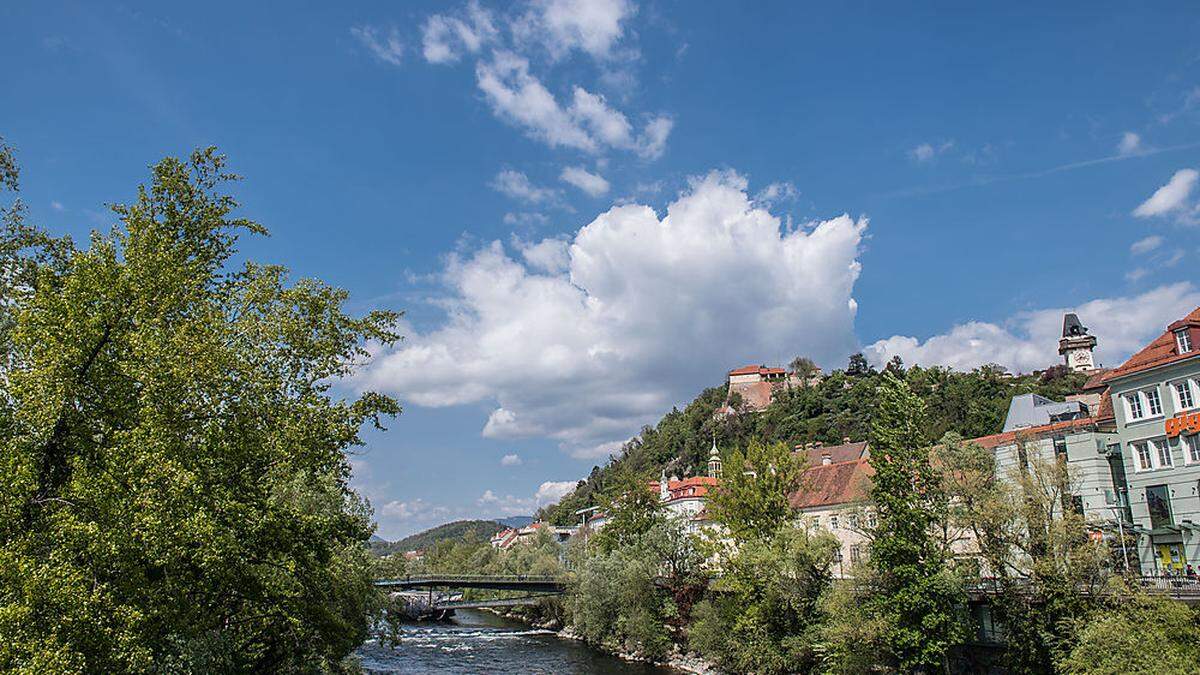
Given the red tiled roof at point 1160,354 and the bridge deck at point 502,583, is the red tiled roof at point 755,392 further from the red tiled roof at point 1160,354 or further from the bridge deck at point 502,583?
the red tiled roof at point 1160,354

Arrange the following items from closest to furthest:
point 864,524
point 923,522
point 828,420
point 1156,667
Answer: point 1156,667 < point 923,522 < point 864,524 < point 828,420

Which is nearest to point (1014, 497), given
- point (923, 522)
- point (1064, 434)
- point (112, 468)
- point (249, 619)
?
point (923, 522)

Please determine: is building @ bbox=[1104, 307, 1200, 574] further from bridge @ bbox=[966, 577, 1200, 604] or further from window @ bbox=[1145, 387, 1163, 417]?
bridge @ bbox=[966, 577, 1200, 604]

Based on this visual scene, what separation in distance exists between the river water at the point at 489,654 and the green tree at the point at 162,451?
25354 millimetres

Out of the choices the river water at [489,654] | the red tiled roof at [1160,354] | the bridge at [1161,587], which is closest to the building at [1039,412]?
the red tiled roof at [1160,354]

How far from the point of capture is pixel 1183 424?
27406mm

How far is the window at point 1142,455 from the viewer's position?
29.1 m

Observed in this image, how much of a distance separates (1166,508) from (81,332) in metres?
33.8

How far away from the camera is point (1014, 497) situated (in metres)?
25.5

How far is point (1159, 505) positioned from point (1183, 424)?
11.0 ft

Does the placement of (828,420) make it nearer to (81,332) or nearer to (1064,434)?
(1064,434)

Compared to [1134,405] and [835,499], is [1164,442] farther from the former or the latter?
[835,499]

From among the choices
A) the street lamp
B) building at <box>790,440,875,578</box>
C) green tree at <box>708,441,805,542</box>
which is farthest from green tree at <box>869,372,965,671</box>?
building at <box>790,440,875,578</box>

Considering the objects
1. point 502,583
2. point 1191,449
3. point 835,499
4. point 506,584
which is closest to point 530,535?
point 502,583
